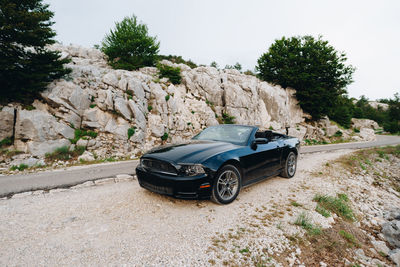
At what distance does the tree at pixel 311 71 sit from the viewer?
74.2 ft

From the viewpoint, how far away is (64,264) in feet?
6.67

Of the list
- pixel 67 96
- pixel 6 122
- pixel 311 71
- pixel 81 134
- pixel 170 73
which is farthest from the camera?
pixel 311 71

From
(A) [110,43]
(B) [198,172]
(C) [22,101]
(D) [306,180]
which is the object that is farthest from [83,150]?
(A) [110,43]

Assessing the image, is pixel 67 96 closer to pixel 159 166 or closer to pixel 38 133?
pixel 38 133

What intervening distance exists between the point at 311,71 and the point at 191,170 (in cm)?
2576

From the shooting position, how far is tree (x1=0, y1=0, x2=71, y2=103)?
9.02 metres

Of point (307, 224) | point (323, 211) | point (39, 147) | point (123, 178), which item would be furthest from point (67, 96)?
point (323, 211)

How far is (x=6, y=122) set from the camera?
9383 mm

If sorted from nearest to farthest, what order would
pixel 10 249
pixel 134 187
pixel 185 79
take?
pixel 10 249 < pixel 134 187 < pixel 185 79

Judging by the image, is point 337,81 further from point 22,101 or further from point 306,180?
point 22,101

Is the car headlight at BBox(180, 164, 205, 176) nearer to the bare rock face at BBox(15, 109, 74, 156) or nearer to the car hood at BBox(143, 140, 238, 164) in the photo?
the car hood at BBox(143, 140, 238, 164)

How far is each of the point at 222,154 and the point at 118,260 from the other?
7.31 feet

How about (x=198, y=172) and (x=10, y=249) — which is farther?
(x=198, y=172)

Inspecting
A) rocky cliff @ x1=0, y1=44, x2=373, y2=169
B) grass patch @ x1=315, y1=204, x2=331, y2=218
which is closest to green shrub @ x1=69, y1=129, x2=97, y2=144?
rocky cliff @ x1=0, y1=44, x2=373, y2=169
